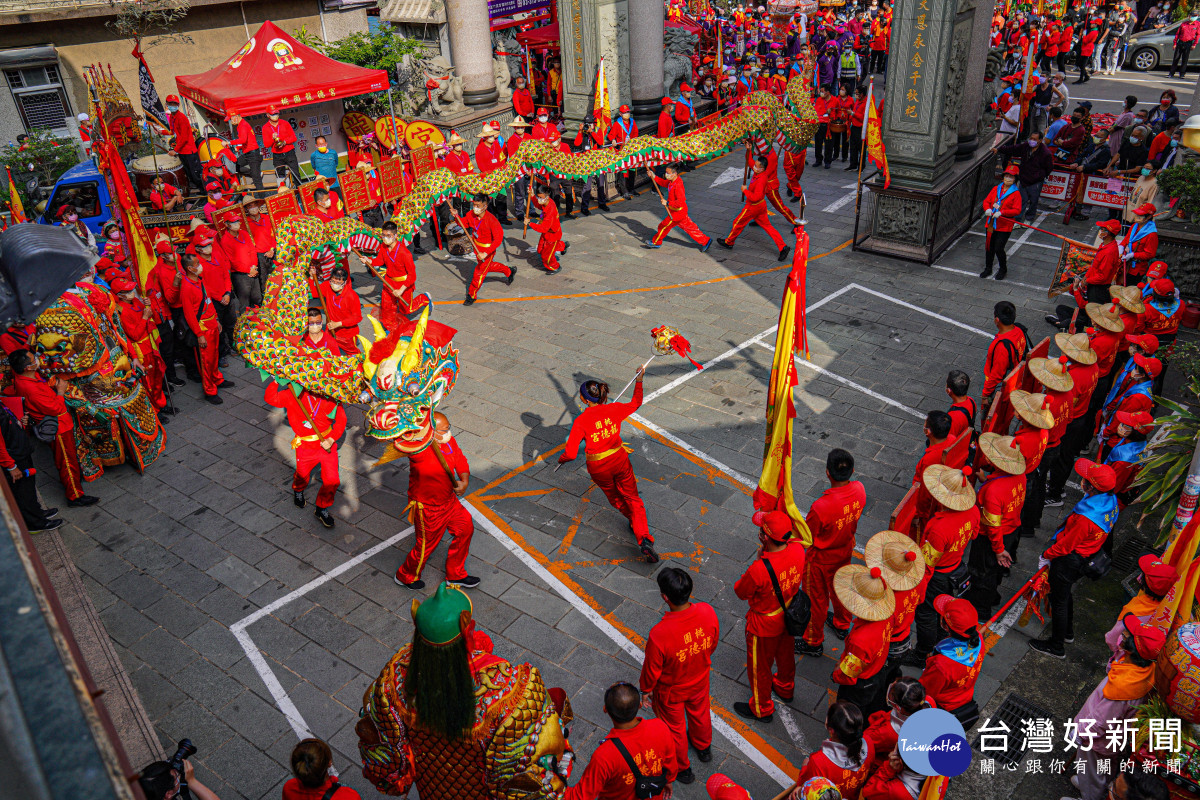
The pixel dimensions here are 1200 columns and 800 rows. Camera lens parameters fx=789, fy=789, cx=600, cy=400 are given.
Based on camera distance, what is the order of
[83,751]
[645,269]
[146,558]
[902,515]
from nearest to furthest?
[83,751] < [902,515] < [146,558] < [645,269]

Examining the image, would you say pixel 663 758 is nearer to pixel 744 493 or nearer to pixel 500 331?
pixel 744 493

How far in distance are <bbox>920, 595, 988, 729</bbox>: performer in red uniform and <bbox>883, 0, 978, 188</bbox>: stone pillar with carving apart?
384 inches

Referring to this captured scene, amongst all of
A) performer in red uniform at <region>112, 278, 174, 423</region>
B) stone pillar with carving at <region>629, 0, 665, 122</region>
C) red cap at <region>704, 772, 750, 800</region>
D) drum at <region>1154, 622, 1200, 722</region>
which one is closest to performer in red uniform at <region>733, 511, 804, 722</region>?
red cap at <region>704, 772, 750, 800</region>

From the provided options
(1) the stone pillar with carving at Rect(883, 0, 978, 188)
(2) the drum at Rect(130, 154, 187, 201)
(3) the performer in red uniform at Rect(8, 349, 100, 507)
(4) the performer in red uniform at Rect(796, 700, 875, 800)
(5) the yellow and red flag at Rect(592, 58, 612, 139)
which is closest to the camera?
(4) the performer in red uniform at Rect(796, 700, 875, 800)

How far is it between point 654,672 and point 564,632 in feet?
5.87

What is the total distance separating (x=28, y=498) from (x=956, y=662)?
317 inches

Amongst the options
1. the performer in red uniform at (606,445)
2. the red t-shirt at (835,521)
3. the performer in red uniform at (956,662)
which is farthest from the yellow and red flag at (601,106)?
the performer in red uniform at (956,662)

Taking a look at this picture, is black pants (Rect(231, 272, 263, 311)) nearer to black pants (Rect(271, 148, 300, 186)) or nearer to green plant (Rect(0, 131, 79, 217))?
black pants (Rect(271, 148, 300, 186))

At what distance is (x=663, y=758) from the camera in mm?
4023

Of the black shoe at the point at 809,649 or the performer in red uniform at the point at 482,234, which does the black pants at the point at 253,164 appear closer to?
the performer in red uniform at the point at 482,234

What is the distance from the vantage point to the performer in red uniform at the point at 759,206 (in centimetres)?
1267

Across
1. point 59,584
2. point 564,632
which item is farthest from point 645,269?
point 59,584

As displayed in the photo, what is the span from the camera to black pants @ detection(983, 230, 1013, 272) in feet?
37.9

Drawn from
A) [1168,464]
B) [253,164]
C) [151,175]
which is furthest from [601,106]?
[1168,464]
